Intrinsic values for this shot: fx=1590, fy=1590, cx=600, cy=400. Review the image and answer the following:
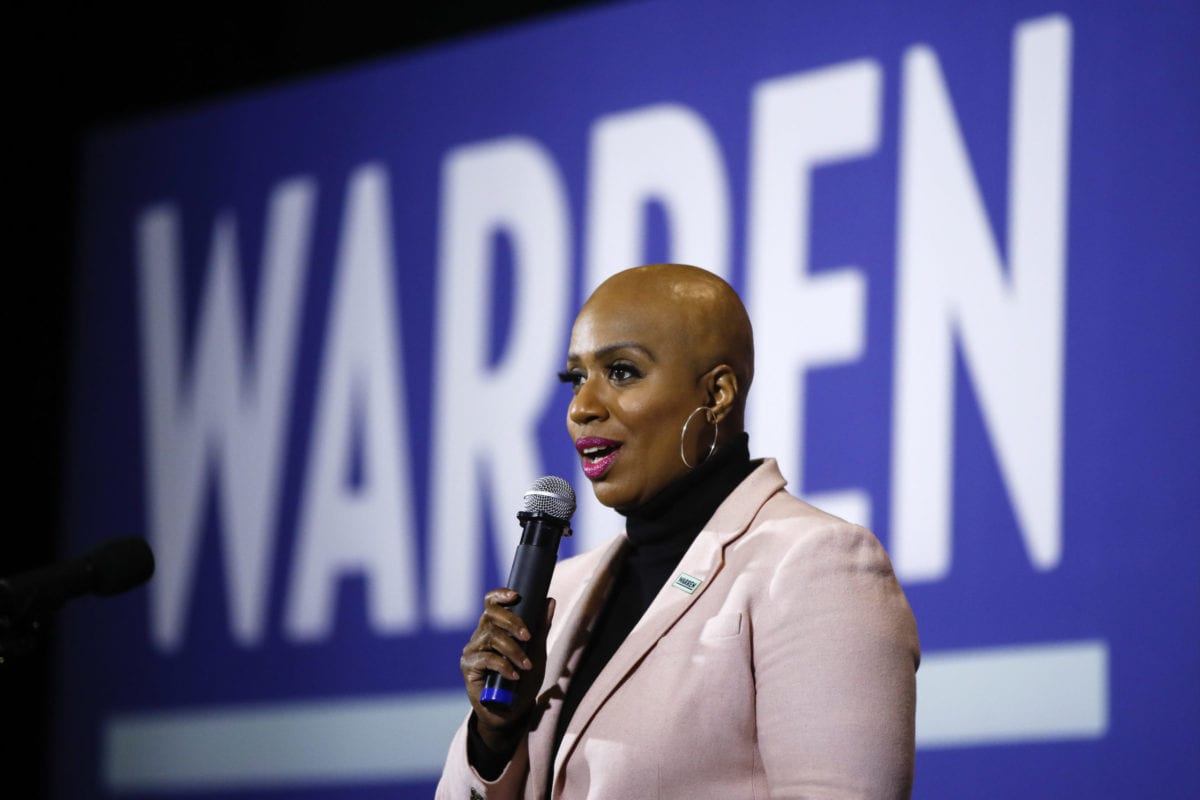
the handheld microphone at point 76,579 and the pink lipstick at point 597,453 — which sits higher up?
the pink lipstick at point 597,453

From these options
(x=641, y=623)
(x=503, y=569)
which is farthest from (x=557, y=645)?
(x=503, y=569)

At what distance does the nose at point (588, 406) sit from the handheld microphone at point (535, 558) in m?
0.16

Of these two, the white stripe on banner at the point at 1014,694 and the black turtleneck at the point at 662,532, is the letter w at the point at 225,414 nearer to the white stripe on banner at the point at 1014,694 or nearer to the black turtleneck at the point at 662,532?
the white stripe on banner at the point at 1014,694

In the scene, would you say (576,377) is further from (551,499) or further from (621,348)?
(551,499)

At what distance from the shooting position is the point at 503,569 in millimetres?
4109

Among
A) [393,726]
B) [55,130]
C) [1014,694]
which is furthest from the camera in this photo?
[55,130]

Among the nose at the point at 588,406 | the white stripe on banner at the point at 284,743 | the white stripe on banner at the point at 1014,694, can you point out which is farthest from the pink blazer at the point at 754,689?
the white stripe on banner at the point at 284,743

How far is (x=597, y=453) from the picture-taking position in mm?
2252

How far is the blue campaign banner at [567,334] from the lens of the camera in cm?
321

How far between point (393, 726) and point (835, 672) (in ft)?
8.23

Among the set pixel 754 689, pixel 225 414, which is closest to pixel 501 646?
pixel 754 689

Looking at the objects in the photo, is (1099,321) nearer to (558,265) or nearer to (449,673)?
(558,265)

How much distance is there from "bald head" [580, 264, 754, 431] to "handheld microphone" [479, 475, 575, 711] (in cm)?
31

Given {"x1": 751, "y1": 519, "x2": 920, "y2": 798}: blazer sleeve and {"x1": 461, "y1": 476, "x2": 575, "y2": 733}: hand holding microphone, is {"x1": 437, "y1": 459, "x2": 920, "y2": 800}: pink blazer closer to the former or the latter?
{"x1": 751, "y1": 519, "x2": 920, "y2": 798}: blazer sleeve
